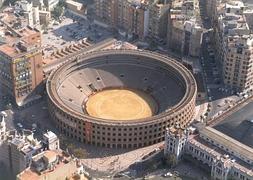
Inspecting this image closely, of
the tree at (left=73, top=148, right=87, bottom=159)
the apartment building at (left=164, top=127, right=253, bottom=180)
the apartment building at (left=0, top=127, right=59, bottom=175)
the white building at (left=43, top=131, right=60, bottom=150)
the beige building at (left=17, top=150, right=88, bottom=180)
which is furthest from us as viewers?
the tree at (left=73, top=148, right=87, bottom=159)

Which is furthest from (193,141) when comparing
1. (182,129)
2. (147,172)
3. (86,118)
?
(86,118)

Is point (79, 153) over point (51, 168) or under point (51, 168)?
under

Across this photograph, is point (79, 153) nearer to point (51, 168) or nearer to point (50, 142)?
point (50, 142)

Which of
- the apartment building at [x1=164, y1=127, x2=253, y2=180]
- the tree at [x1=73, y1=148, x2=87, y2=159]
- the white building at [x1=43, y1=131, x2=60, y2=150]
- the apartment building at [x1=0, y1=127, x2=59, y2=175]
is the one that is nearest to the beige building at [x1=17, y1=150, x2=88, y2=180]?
the apartment building at [x1=0, y1=127, x2=59, y2=175]

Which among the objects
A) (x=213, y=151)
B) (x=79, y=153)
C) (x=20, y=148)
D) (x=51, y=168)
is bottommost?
(x=79, y=153)

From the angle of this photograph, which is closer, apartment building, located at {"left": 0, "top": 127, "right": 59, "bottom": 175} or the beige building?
the beige building

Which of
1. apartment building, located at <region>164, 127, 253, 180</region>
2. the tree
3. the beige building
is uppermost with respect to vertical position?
the beige building

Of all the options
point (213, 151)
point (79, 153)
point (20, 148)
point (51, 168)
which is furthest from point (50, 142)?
point (213, 151)

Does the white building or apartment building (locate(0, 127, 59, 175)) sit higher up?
the white building

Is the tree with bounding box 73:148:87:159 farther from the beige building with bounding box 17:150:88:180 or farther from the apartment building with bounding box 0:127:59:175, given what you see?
the beige building with bounding box 17:150:88:180
